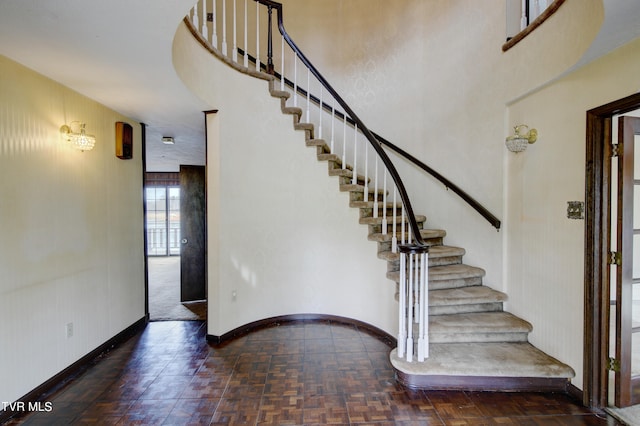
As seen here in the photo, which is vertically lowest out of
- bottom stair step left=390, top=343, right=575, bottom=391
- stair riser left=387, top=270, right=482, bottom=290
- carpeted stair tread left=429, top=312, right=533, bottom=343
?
bottom stair step left=390, top=343, right=575, bottom=391

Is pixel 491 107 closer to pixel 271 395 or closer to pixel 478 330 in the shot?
pixel 478 330

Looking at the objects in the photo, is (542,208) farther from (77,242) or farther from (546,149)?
(77,242)

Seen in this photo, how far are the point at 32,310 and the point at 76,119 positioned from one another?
1638mm

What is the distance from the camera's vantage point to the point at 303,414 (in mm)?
2084

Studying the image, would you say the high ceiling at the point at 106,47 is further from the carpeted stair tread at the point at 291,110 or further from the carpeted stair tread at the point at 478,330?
the carpeted stair tread at the point at 478,330

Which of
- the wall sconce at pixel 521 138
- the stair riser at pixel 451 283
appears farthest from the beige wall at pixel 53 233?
the wall sconce at pixel 521 138

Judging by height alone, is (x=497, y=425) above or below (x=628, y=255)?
below

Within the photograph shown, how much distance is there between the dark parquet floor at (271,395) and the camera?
80.8 inches

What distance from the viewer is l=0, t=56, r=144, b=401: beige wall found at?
6.91ft

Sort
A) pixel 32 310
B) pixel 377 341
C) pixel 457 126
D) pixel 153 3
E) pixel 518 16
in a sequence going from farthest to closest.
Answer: pixel 457 126 → pixel 377 341 → pixel 518 16 → pixel 32 310 → pixel 153 3

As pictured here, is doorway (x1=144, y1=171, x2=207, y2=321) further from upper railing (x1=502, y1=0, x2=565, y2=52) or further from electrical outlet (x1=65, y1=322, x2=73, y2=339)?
upper railing (x1=502, y1=0, x2=565, y2=52)

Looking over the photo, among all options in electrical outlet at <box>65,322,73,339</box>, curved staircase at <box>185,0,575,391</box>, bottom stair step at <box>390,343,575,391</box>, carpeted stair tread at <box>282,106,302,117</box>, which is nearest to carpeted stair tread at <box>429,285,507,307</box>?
curved staircase at <box>185,0,575,391</box>

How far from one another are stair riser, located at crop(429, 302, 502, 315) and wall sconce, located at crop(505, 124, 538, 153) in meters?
1.47

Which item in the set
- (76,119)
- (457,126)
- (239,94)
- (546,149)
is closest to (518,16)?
(457,126)
